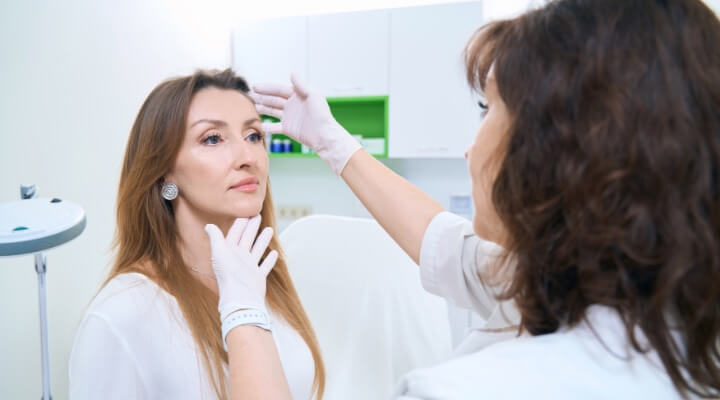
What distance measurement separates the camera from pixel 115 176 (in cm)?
198

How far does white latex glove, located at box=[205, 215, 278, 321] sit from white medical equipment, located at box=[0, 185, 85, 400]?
0.86 ft

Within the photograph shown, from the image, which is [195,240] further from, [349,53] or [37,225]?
[349,53]

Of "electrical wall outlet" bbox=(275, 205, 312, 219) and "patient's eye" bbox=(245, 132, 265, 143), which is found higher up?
"patient's eye" bbox=(245, 132, 265, 143)

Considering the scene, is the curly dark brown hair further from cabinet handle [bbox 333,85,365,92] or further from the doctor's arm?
cabinet handle [bbox 333,85,365,92]

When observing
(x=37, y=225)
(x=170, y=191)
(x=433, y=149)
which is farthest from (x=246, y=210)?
(x=433, y=149)

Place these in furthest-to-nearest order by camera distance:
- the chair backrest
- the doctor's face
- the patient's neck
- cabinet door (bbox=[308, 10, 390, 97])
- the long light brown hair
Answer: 1. cabinet door (bbox=[308, 10, 390, 97])
2. the chair backrest
3. the patient's neck
4. the long light brown hair
5. the doctor's face

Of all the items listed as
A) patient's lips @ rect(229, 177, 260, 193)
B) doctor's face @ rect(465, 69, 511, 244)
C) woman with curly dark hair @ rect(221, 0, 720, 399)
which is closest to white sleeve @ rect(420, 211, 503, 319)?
doctor's face @ rect(465, 69, 511, 244)

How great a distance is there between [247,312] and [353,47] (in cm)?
219

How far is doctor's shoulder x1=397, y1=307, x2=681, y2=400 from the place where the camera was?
510mm

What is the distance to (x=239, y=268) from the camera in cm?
97

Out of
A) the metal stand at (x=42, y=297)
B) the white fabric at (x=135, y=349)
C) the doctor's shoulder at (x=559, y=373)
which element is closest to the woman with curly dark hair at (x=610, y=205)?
the doctor's shoulder at (x=559, y=373)

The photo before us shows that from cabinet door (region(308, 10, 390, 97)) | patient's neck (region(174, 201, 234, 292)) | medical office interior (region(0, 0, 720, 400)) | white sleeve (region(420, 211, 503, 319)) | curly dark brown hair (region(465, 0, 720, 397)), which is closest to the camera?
curly dark brown hair (region(465, 0, 720, 397))

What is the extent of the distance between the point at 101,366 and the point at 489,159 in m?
0.79

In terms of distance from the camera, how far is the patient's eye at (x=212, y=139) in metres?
1.13
